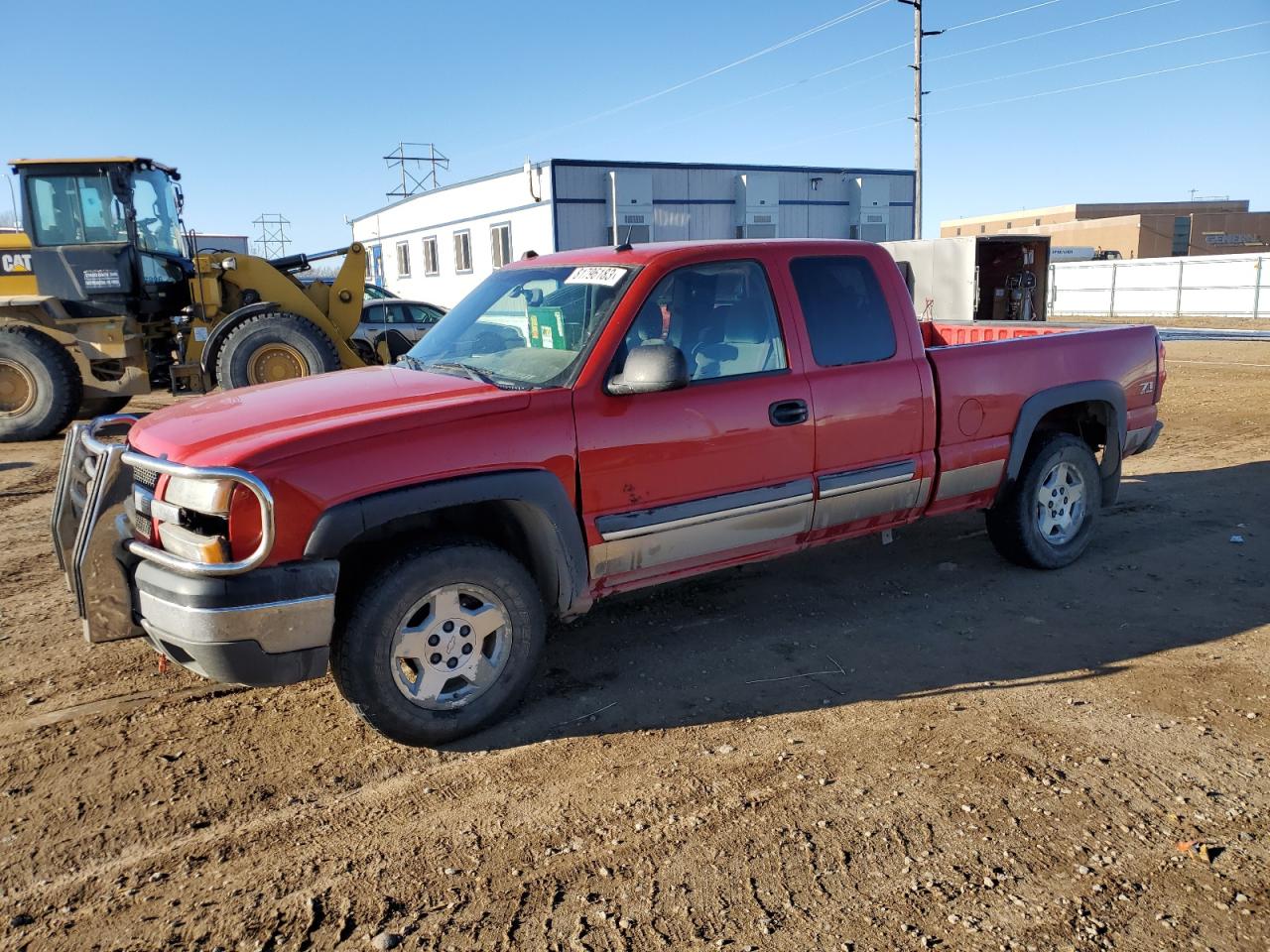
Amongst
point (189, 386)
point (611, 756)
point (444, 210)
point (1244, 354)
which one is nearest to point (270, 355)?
point (189, 386)

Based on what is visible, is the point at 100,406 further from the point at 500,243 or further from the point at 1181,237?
the point at 1181,237

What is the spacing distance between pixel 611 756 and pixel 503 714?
1.73ft

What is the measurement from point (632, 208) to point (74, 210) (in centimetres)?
1728

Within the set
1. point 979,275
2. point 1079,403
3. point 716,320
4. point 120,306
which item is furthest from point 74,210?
point 979,275

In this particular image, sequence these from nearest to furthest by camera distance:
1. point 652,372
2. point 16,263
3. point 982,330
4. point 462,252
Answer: point 652,372
point 982,330
point 16,263
point 462,252

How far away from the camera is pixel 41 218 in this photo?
37.1 ft

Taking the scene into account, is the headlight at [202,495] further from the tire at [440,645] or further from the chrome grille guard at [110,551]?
the tire at [440,645]

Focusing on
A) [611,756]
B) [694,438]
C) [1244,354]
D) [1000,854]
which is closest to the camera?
[1000,854]

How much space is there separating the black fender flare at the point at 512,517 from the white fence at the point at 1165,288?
1396 inches

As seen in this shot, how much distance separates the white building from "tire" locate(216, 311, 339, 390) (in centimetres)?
1481

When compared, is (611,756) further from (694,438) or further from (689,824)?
(694,438)

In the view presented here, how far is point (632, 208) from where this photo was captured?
26656 millimetres

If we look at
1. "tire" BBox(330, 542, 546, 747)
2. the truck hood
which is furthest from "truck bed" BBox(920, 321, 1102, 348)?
"tire" BBox(330, 542, 546, 747)

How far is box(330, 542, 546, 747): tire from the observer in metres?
3.53
